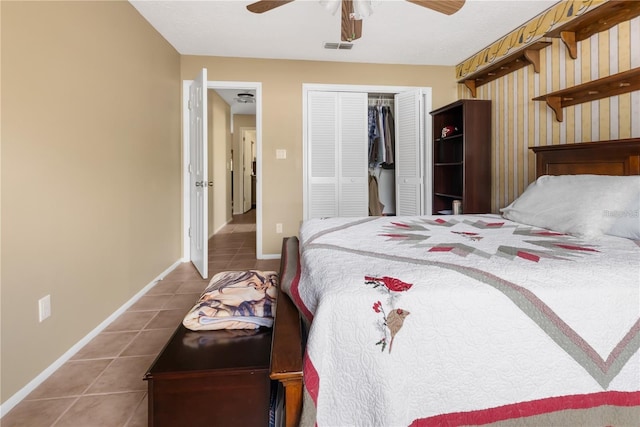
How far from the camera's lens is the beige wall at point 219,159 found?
5.52m

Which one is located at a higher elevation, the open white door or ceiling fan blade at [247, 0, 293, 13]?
ceiling fan blade at [247, 0, 293, 13]

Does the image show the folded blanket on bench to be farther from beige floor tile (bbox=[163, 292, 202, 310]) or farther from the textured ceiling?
the textured ceiling

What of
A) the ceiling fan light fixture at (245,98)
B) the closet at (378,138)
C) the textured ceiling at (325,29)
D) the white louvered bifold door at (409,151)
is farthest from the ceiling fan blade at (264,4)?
the ceiling fan light fixture at (245,98)

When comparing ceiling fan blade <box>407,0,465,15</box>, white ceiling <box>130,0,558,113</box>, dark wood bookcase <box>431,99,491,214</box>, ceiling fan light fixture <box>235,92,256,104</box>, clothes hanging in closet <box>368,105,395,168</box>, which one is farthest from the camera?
ceiling fan light fixture <box>235,92,256,104</box>

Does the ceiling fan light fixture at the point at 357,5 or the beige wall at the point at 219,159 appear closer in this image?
the ceiling fan light fixture at the point at 357,5

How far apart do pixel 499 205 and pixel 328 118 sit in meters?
2.11

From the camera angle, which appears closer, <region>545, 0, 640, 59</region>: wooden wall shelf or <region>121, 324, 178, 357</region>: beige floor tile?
<region>121, 324, 178, 357</region>: beige floor tile

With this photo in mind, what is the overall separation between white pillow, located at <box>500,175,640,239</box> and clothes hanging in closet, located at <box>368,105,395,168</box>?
7.69 feet

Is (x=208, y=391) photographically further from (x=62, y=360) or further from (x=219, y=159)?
(x=219, y=159)

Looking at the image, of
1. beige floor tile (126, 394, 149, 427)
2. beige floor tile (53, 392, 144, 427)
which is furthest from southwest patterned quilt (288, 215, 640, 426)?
beige floor tile (53, 392, 144, 427)

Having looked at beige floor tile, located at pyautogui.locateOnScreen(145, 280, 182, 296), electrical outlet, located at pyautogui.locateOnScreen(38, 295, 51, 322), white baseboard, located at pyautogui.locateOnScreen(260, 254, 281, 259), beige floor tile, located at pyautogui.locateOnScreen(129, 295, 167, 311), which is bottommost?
beige floor tile, located at pyautogui.locateOnScreen(129, 295, 167, 311)

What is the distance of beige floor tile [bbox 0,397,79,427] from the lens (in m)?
1.41

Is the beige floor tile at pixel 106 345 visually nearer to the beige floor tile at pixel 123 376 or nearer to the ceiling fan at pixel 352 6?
the beige floor tile at pixel 123 376

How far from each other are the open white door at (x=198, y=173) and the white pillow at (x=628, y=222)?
2888 mm
